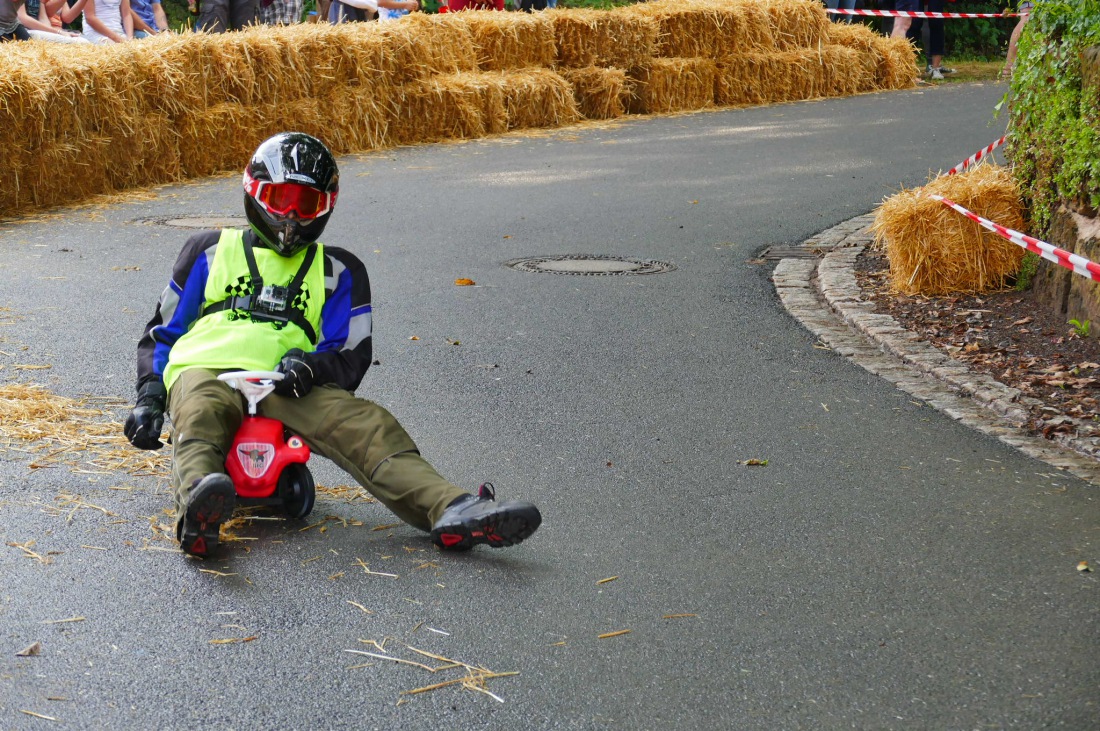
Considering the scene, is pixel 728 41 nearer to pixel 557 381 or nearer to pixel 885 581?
pixel 557 381

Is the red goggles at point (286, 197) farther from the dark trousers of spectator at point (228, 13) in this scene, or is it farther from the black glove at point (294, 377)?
the dark trousers of spectator at point (228, 13)

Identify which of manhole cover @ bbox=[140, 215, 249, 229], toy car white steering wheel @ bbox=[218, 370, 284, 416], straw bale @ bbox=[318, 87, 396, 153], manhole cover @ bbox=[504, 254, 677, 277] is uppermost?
straw bale @ bbox=[318, 87, 396, 153]

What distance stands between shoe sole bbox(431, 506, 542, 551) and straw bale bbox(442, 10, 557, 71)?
14.1 meters

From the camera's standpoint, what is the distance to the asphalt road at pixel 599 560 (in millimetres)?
3297

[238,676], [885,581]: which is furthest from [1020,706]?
[238,676]

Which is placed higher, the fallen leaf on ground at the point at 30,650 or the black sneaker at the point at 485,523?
the black sneaker at the point at 485,523

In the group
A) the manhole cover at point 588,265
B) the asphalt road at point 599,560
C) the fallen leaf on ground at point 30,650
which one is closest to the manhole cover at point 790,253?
the manhole cover at point 588,265

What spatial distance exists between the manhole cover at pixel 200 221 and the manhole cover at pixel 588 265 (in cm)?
245

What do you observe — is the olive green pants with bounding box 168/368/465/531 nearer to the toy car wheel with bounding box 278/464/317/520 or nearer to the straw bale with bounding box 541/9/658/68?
the toy car wheel with bounding box 278/464/317/520

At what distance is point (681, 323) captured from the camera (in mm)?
7504

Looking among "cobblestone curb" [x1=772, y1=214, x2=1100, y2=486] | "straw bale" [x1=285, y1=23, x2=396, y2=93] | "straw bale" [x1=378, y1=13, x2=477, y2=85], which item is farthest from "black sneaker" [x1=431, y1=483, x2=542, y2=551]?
"straw bale" [x1=378, y1=13, x2=477, y2=85]

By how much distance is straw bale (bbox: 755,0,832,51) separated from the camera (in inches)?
818

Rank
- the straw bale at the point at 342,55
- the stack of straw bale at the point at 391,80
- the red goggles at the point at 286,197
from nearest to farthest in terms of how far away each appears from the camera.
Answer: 1. the red goggles at the point at 286,197
2. the stack of straw bale at the point at 391,80
3. the straw bale at the point at 342,55

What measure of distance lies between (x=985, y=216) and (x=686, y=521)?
4.04 metres
